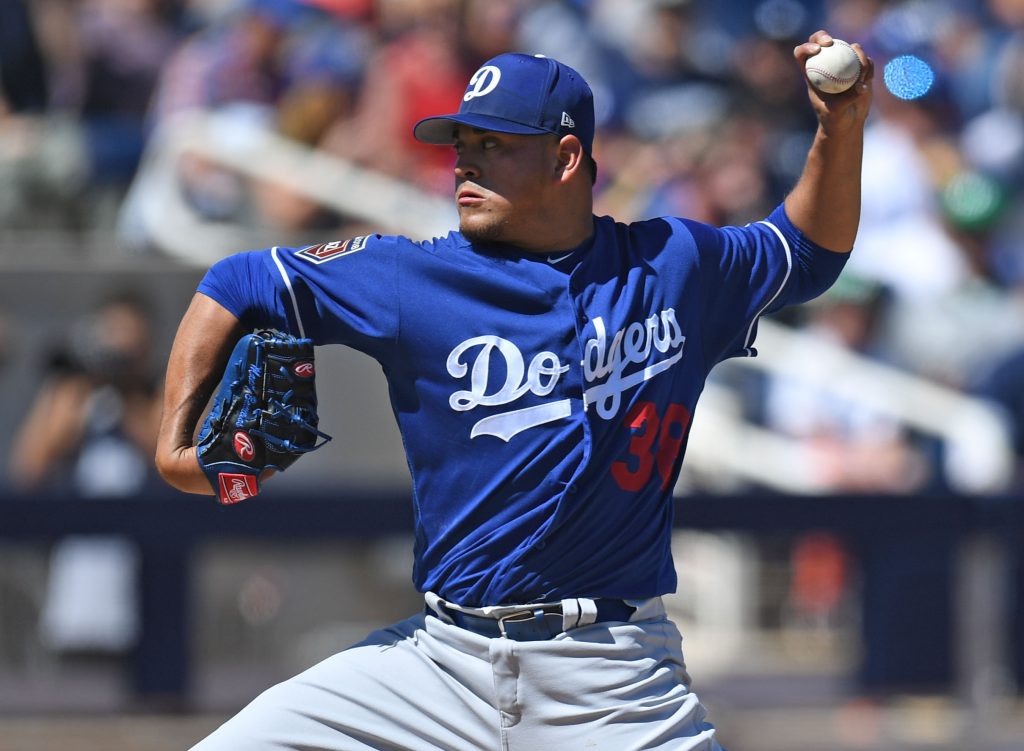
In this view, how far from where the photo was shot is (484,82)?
337 centimetres

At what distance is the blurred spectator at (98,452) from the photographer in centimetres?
782

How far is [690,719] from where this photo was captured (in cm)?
325

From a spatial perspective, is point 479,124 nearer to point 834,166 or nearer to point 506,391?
point 506,391

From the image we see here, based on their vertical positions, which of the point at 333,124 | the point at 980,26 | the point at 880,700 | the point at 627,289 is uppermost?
the point at 980,26

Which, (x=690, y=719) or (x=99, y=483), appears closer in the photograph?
(x=690, y=719)

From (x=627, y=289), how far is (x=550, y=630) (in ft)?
2.34

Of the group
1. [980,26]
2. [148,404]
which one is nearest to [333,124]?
[148,404]

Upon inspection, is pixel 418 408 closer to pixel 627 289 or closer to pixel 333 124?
pixel 627 289

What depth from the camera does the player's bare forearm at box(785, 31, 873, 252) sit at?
3.51 meters

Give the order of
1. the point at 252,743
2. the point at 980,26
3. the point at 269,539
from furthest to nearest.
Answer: the point at 980,26 < the point at 269,539 < the point at 252,743

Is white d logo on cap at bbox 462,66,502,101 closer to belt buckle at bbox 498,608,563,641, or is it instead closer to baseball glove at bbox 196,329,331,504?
baseball glove at bbox 196,329,331,504

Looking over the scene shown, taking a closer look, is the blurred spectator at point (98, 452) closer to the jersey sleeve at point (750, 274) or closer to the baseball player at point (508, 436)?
the baseball player at point (508, 436)

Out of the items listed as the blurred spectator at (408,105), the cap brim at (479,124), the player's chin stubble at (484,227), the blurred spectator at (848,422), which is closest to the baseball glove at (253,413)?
the player's chin stubble at (484,227)

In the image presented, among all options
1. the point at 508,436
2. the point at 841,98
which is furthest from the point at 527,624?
the point at 841,98
